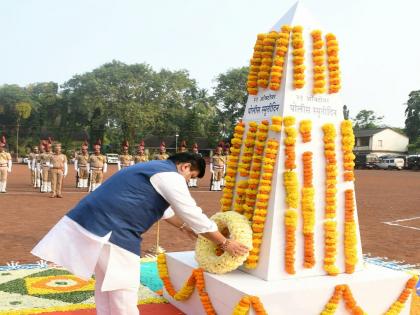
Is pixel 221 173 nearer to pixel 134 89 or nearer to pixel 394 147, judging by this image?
pixel 134 89

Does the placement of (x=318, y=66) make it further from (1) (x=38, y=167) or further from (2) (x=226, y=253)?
(1) (x=38, y=167)

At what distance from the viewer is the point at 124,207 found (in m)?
3.24

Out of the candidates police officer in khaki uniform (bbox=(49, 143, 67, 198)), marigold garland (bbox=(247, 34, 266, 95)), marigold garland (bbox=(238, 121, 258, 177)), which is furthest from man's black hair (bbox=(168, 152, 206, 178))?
police officer in khaki uniform (bbox=(49, 143, 67, 198))

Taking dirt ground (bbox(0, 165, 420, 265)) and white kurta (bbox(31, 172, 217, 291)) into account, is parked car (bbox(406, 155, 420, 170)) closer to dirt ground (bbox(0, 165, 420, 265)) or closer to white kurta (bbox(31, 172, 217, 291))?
dirt ground (bbox(0, 165, 420, 265))

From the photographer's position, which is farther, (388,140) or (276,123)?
(388,140)

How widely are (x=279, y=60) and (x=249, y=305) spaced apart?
7.34 feet

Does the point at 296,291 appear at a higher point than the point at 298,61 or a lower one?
lower

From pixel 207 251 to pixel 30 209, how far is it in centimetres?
881

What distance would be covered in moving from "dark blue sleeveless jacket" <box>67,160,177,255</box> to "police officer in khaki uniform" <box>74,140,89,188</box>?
15.6m

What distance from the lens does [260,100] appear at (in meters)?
4.79

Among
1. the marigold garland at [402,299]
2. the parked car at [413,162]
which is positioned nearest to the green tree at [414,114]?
the parked car at [413,162]

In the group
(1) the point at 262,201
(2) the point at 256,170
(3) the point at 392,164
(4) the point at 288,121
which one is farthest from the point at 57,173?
(3) the point at 392,164

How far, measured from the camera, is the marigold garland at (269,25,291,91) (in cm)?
449

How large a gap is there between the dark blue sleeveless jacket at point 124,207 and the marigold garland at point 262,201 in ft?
4.19
